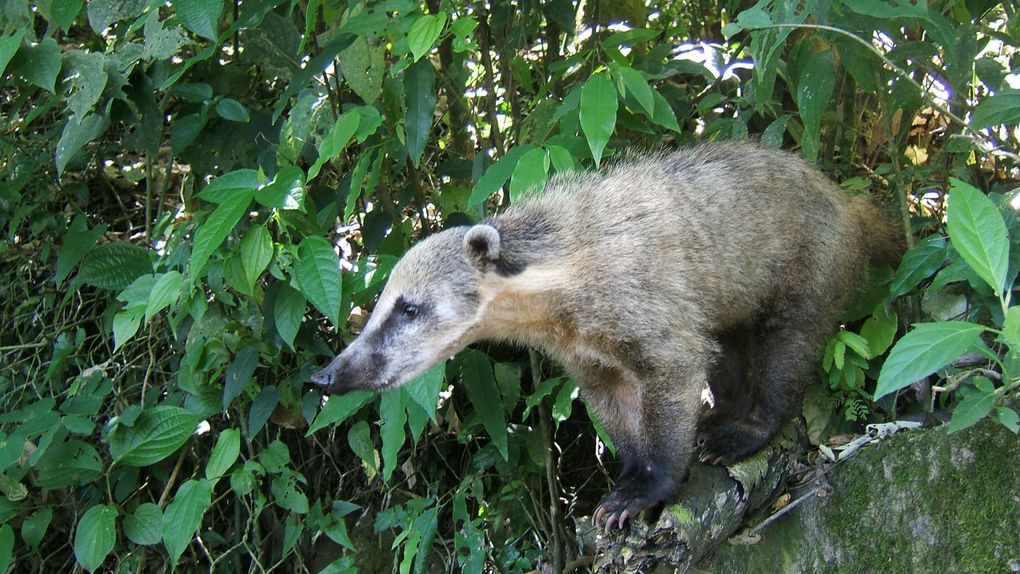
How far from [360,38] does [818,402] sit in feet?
8.48

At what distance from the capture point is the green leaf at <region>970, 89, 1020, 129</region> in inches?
123

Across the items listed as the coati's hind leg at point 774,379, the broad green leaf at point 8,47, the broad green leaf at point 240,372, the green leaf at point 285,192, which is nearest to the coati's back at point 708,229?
the coati's hind leg at point 774,379

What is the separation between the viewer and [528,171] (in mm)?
3447

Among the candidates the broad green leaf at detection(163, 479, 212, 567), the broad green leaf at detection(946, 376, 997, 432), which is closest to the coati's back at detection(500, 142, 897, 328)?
the broad green leaf at detection(946, 376, 997, 432)

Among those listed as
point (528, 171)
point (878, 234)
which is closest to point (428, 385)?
point (528, 171)

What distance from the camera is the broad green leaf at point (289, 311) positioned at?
4.06m

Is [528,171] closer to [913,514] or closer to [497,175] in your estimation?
[497,175]

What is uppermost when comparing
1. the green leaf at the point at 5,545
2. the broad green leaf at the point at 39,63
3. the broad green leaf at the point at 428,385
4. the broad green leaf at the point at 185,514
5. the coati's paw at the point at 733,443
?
the broad green leaf at the point at 39,63

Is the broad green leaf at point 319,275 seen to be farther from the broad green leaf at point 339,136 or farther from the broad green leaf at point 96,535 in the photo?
the broad green leaf at point 96,535

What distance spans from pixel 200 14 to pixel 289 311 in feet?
4.17

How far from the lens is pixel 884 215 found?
4492mm

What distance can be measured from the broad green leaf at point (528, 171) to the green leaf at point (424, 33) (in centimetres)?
55

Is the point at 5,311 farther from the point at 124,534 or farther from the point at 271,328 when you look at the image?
the point at 271,328

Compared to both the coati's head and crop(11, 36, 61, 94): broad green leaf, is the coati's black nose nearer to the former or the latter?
the coati's head
